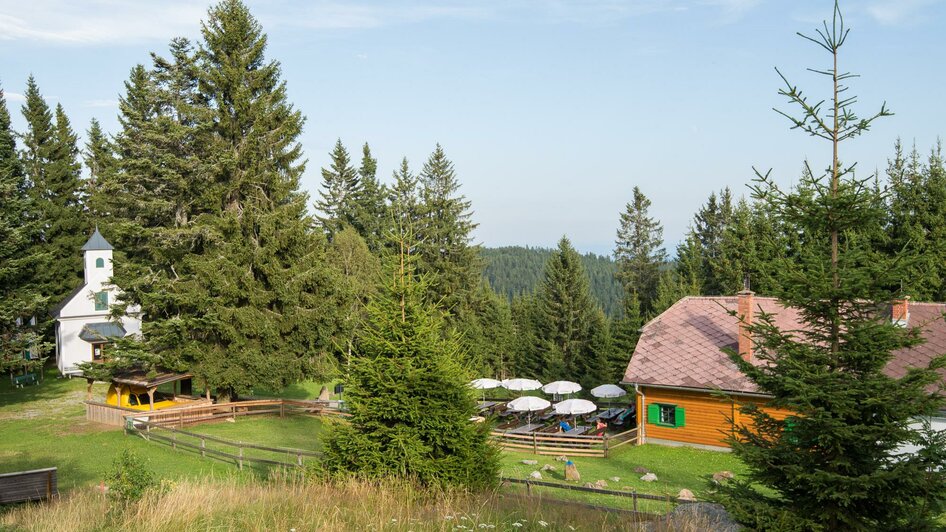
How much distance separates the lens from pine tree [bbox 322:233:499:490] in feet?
35.7

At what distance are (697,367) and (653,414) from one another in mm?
2707

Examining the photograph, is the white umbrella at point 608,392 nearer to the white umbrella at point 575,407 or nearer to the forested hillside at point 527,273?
the white umbrella at point 575,407

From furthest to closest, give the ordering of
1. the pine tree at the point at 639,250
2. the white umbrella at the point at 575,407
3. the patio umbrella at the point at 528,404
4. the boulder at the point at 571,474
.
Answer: the pine tree at the point at 639,250, the patio umbrella at the point at 528,404, the white umbrella at the point at 575,407, the boulder at the point at 571,474

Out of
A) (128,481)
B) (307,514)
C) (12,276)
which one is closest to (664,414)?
(128,481)

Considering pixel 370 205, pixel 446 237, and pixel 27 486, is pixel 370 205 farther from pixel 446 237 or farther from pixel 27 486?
pixel 27 486

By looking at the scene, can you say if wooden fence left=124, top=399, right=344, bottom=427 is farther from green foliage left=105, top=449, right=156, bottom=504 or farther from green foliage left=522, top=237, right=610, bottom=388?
green foliage left=522, top=237, right=610, bottom=388

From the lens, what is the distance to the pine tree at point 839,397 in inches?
301

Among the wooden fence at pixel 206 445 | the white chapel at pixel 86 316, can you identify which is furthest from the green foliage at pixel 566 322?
the wooden fence at pixel 206 445

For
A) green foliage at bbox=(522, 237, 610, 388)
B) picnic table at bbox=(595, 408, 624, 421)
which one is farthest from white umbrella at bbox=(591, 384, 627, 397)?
green foliage at bbox=(522, 237, 610, 388)

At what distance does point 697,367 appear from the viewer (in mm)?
26844

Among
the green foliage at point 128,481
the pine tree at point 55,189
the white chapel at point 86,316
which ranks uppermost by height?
the pine tree at point 55,189

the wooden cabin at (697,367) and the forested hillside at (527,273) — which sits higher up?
the forested hillside at (527,273)

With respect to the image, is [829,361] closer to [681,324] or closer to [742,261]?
[681,324]

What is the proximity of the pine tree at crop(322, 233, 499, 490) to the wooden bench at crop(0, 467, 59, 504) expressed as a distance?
728 centimetres
